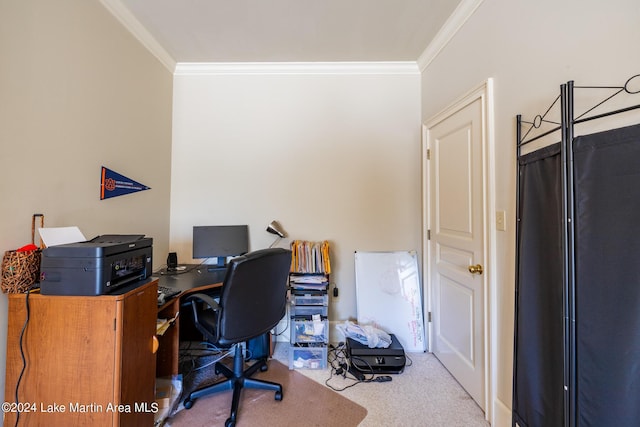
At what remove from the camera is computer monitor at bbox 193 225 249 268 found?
7.44 ft

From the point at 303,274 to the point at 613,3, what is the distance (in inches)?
86.1

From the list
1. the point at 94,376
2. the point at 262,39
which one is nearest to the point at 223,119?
the point at 262,39

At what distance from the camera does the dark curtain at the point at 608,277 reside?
794mm

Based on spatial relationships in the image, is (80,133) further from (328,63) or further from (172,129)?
(328,63)

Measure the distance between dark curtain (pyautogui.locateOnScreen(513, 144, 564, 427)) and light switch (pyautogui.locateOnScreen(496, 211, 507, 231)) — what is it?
0.66 feet

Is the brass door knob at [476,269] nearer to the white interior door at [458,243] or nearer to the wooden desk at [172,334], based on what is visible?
the white interior door at [458,243]

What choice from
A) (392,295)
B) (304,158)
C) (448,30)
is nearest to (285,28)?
(304,158)

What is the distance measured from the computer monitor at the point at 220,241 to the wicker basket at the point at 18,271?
113cm

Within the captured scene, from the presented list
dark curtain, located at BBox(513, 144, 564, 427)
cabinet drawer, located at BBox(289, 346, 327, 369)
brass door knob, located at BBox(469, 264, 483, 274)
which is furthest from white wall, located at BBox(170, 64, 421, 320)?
dark curtain, located at BBox(513, 144, 564, 427)

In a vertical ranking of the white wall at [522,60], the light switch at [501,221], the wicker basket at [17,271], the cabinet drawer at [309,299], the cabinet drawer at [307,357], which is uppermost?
the white wall at [522,60]

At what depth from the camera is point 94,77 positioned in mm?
1589

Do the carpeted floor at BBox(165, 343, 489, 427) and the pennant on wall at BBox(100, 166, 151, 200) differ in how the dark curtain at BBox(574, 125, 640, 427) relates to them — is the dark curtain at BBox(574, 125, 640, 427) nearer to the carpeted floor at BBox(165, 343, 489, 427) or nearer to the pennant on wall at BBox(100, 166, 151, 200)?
the carpeted floor at BBox(165, 343, 489, 427)

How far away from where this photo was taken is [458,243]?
72.5 inches

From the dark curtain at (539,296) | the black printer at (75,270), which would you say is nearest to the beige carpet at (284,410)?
the dark curtain at (539,296)
